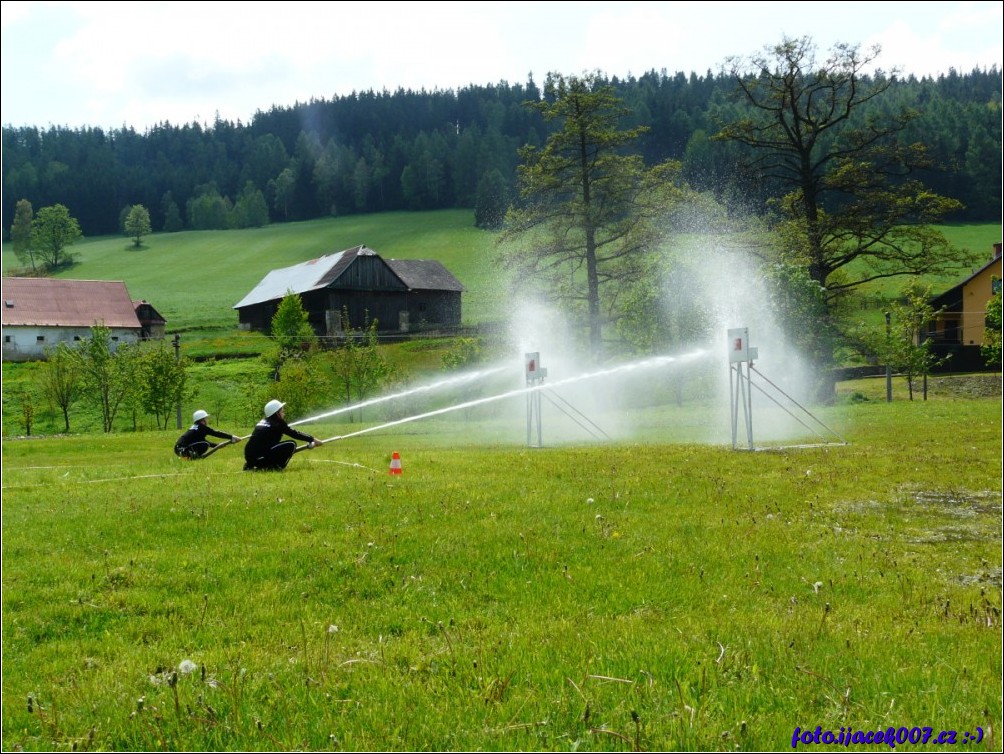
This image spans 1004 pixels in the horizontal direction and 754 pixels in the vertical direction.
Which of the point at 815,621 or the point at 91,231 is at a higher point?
the point at 91,231

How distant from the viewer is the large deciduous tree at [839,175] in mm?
44156

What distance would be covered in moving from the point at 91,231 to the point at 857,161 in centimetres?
6392

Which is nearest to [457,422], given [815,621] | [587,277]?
[587,277]

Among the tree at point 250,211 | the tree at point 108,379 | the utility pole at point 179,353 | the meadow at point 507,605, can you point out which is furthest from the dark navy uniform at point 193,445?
the tree at point 250,211

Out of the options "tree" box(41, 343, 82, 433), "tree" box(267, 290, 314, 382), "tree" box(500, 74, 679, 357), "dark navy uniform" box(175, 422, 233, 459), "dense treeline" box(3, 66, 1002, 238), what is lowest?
"dark navy uniform" box(175, 422, 233, 459)

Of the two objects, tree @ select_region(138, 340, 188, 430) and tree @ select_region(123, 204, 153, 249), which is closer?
tree @ select_region(138, 340, 188, 430)

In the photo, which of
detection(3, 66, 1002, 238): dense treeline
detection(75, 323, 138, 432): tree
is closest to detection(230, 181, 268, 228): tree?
detection(3, 66, 1002, 238): dense treeline

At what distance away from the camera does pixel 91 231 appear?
7531 cm

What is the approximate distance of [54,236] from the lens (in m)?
69.4

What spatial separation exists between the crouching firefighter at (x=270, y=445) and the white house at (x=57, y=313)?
37.0 metres

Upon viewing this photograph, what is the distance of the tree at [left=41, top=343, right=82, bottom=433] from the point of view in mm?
45406

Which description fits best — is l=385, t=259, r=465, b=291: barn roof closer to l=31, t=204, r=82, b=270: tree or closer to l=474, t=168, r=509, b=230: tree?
l=474, t=168, r=509, b=230: tree

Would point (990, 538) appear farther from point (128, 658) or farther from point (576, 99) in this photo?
point (576, 99)

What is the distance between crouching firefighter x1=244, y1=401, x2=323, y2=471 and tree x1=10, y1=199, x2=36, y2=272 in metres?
56.0
